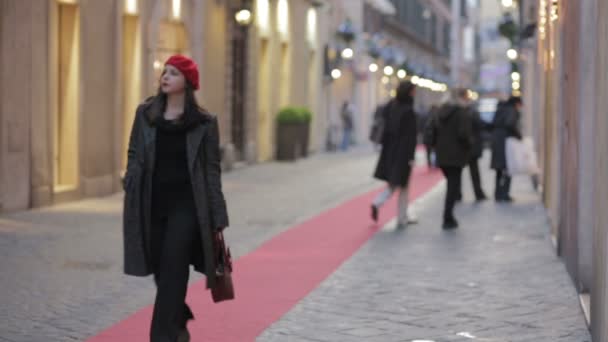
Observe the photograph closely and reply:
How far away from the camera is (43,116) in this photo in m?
17.5

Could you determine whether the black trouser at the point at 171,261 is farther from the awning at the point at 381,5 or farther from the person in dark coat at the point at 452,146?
the awning at the point at 381,5

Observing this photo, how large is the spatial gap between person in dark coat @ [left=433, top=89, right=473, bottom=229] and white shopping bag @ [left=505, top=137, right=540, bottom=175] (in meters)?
3.60

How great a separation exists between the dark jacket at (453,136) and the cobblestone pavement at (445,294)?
0.82 metres

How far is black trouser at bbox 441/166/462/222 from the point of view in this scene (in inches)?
626

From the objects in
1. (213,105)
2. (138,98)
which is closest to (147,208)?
(138,98)

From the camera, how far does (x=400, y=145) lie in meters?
16.1

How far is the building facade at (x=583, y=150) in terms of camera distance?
7.51 metres

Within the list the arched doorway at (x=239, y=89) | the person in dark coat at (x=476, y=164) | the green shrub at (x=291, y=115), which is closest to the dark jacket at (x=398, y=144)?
the person in dark coat at (x=476, y=164)

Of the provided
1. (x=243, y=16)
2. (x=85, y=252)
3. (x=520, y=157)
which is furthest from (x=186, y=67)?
(x=243, y=16)

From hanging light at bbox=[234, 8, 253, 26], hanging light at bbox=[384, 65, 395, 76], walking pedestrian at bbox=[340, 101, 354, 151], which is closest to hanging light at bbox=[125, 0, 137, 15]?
hanging light at bbox=[234, 8, 253, 26]

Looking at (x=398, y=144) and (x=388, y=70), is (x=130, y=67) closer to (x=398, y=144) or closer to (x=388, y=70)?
(x=398, y=144)

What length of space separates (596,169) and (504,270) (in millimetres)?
3909

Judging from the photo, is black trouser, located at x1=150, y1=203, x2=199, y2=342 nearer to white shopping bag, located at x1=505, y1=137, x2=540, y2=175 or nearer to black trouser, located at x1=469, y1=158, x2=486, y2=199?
white shopping bag, located at x1=505, y1=137, x2=540, y2=175

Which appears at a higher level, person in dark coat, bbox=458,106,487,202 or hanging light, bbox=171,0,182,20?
hanging light, bbox=171,0,182,20
